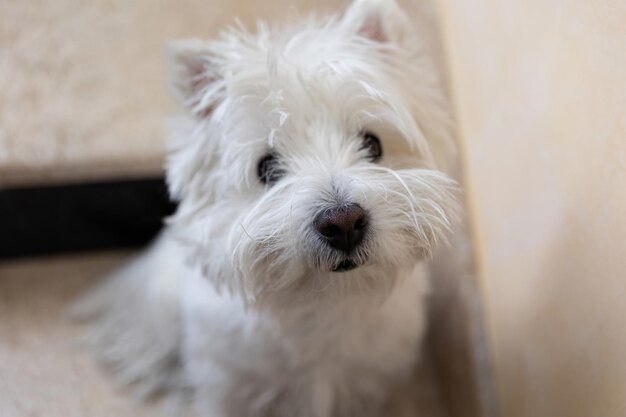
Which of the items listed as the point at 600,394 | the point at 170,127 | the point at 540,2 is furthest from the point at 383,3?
the point at 600,394

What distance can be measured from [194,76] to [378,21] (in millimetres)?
304

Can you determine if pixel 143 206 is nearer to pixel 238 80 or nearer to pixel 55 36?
pixel 55 36

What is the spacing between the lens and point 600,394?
888 millimetres

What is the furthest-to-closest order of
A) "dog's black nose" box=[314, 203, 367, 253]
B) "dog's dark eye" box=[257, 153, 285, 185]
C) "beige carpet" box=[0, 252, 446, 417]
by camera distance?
"beige carpet" box=[0, 252, 446, 417]
"dog's dark eye" box=[257, 153, 285, 185]
"dog's black nose" box=[314, 203, 367, 253]

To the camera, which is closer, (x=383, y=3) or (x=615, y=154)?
(x=615, y=154)

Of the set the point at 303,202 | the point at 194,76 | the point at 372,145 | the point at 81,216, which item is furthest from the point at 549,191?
the point at 81,216

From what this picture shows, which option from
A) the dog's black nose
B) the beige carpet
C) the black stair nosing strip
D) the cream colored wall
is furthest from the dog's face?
the beige carpet

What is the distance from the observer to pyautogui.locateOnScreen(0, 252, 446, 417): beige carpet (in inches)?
55.5

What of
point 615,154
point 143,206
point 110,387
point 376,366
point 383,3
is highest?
point 383,3

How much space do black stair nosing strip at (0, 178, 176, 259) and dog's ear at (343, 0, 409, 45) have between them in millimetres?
664

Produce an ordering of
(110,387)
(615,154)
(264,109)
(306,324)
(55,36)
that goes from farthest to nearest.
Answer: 1. (55,36)
2. (110,387)
3. (306,324)
4. (264,109)
5. (615,154)

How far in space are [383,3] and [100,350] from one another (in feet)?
3.34

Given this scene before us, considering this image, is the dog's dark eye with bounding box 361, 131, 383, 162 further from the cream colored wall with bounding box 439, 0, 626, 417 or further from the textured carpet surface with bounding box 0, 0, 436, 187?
the textured carpet surface with bounding box 0, 0, 436, 187

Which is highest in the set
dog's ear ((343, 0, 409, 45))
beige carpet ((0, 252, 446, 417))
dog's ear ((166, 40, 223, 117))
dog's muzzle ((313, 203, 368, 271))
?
dog's ear ((343, 0, 409, 45))
